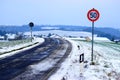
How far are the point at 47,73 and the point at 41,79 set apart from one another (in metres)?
2.00

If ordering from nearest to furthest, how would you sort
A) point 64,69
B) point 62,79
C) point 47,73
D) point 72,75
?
point 62,79
point 72,75
point 47,73
point 64,69

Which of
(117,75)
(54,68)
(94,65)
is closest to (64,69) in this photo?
(54,68)

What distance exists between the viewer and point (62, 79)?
15406mm

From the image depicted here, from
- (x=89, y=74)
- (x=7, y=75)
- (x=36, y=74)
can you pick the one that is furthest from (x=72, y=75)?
(x=7, y=75)

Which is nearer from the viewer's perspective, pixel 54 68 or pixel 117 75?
pixel 117 75

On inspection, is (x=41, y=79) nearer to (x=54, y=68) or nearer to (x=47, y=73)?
(x=47, y=73)

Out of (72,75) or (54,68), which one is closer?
(72,75)

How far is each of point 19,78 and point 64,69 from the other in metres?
3.93

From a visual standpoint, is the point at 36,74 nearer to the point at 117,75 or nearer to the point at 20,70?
the point at 20,70

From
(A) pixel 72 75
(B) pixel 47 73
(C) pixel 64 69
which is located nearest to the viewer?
(A) pixel 72 75

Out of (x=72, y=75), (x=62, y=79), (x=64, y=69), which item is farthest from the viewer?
(x=64, y=69)

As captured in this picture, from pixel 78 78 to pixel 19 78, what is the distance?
281 centimetres

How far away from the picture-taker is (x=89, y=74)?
16.5m

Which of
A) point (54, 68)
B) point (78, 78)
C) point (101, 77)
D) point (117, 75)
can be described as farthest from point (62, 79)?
point (54, 68)
